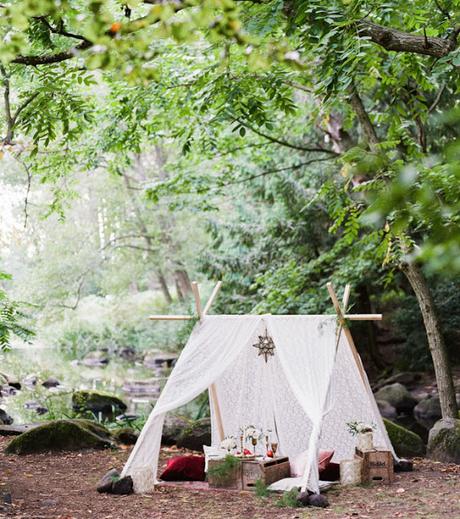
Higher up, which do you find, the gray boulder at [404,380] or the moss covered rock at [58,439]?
the gray boulder at [404,380]

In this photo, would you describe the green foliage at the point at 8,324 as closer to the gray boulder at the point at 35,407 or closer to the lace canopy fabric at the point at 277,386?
the lace canopy fabric at the point at 277,386

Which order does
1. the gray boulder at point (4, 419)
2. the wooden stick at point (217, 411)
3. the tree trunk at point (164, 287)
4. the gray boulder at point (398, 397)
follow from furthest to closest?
the tree trunk at point (164, 287) → the gray boulder at point (398, 397) → the gray boulder at point (4, 419) → the wooden stick at point (217, 411)

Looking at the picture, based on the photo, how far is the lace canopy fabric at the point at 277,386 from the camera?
686 cm

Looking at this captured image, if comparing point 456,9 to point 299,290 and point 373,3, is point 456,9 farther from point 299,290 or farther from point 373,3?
point 299,290

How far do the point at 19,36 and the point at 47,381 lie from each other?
15.6 metres

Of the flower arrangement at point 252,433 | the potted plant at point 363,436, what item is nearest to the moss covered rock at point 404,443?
the potted plant at point 363,436

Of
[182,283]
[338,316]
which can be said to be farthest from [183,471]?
[182,283]

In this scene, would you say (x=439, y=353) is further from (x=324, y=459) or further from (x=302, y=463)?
Answer: (x=302, y=463)

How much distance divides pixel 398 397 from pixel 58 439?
21.5 feet

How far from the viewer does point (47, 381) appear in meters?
17.4

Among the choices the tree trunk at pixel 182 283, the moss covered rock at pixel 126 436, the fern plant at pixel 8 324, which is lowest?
the moss covered rock at pixel 126 436

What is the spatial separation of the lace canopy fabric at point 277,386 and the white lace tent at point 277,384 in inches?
0.4

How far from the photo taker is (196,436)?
925cm

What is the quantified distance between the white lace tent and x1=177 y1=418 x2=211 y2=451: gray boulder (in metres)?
1.30
